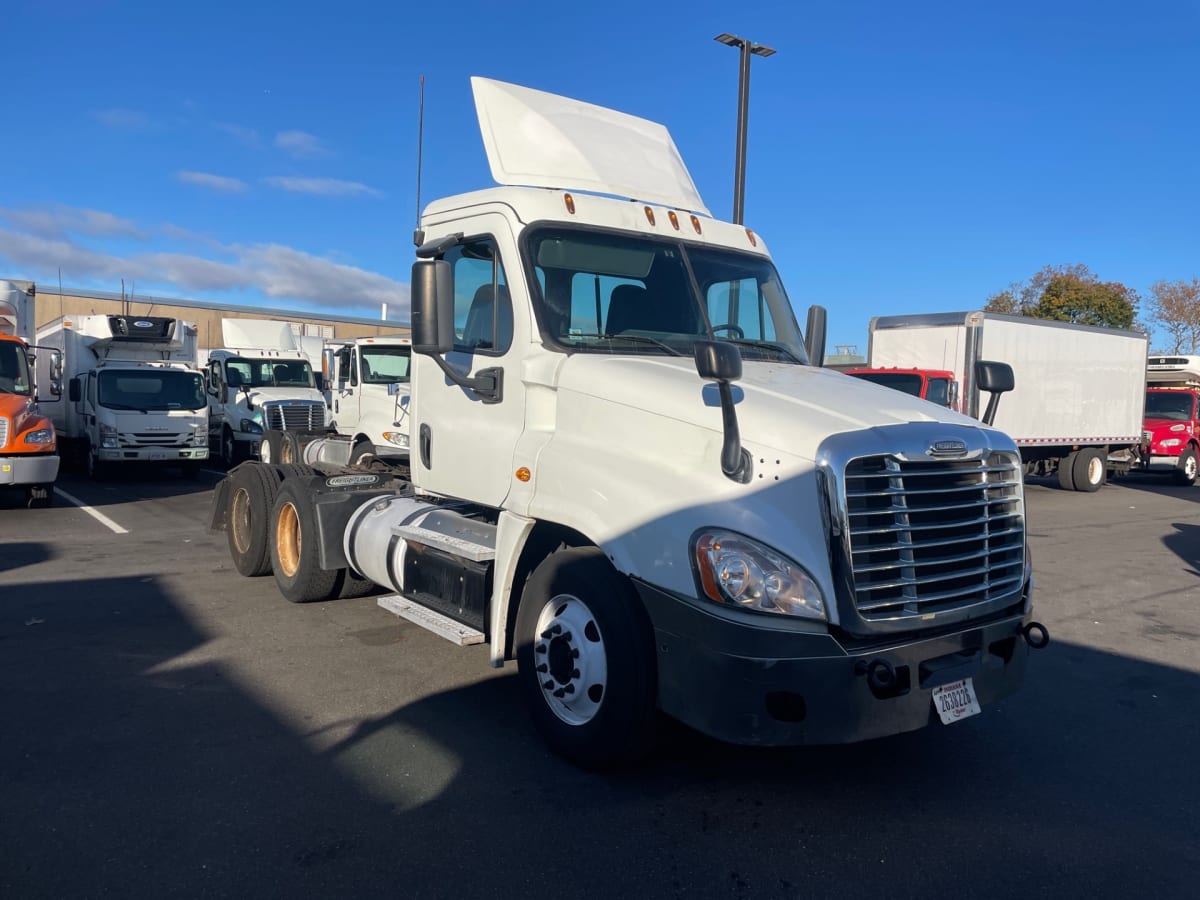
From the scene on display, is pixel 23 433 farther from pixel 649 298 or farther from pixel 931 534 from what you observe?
pixel 931 534

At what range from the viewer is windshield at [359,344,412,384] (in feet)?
45.6

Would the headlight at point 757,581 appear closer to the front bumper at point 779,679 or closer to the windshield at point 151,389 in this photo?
the front bumper at point 779,679

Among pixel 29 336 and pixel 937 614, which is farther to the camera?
pixel 29 336

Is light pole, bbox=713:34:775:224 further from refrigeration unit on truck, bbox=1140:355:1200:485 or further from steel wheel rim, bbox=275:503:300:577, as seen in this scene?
refrigeration unit on truck, bbox=1140:355:1200:485

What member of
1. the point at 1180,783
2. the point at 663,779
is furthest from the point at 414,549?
the point at 1180,783

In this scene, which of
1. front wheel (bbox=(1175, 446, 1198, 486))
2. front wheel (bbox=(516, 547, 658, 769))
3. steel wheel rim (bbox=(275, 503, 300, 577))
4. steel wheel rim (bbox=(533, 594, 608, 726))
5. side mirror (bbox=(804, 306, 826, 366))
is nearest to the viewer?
front wheel (bbox=(516, 547, 658, 769))

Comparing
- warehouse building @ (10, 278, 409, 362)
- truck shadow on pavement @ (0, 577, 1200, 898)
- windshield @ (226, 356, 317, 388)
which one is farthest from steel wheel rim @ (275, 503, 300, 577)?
warehouse building @ (10, 278, 409, 362)

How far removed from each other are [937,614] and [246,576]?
650 centimetres

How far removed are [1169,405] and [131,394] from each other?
76.1 ft

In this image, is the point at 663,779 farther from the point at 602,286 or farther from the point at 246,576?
the point at 246,576

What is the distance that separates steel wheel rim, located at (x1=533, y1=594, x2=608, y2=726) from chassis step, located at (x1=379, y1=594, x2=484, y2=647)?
0.69 metres

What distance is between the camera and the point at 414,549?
19.2ft

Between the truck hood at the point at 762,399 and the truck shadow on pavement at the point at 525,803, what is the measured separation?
1.64 metres

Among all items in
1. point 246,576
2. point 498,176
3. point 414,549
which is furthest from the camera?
point 246,576
